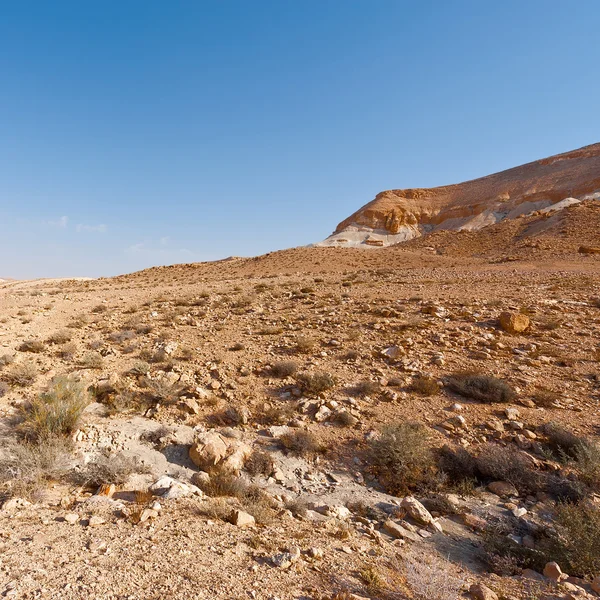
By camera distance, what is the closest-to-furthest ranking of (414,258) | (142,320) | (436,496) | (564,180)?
1. (436,496)
2. (142,320)
3. (414,258)
4. (564,180)

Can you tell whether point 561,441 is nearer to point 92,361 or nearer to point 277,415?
point 277,415

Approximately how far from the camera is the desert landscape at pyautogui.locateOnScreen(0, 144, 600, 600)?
2.57 meters

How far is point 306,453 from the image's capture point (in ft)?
14.5

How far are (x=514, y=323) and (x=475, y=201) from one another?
56997mm

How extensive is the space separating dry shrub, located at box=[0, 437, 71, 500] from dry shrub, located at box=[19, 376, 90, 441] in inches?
6.9

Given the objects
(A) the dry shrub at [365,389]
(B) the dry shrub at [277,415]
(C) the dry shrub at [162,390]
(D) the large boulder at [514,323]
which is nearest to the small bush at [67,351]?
(C) the dry shrub at [162,390]

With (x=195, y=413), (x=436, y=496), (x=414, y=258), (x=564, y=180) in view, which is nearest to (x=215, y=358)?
(x=195, y=413)

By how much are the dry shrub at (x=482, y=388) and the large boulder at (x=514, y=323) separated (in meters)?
2.54

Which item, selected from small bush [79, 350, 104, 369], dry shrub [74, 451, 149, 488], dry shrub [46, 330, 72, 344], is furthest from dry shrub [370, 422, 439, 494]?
dry shrub [46, 330, 72, 344]

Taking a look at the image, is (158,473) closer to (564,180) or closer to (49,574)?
(49,574)

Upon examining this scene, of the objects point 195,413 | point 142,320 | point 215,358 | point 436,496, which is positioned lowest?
point 436,496

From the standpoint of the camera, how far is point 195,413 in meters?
5.10

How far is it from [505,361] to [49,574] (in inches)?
266

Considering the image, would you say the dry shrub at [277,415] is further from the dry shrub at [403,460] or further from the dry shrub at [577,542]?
the dry shrub at [577,542]
